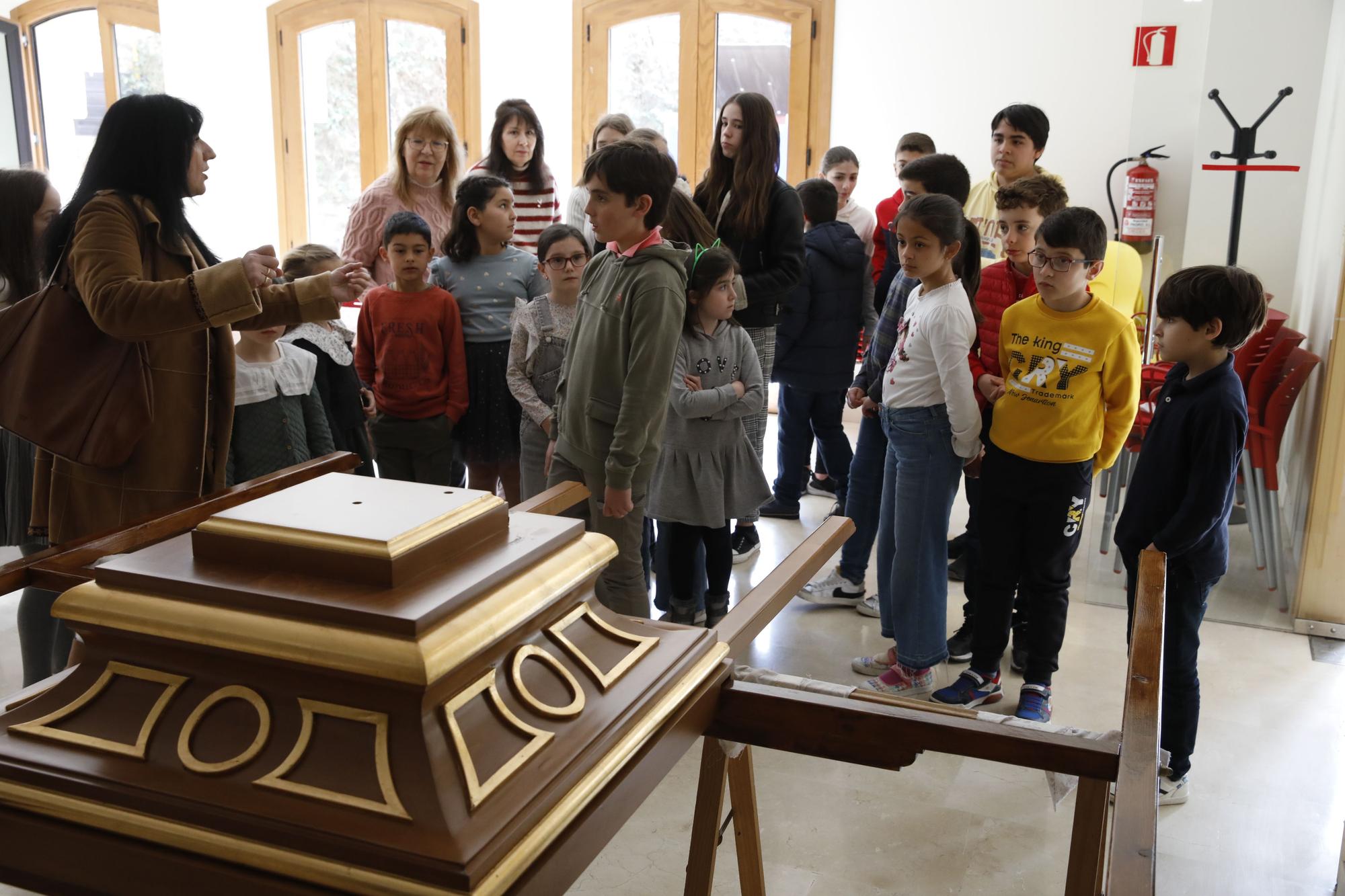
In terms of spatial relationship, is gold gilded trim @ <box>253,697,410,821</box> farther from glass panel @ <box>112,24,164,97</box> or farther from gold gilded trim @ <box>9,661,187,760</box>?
glass panel @ <box>112,24,164,97</box>

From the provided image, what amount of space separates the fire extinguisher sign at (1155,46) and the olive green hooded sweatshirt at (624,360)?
1.84 m

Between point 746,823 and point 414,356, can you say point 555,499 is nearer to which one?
point 746,823

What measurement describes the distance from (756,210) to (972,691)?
1.48 m

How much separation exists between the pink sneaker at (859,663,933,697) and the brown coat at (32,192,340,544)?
5.13ft

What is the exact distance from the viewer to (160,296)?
1653mm

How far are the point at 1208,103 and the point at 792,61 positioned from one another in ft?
10.0

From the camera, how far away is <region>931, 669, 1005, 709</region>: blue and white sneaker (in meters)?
2.60

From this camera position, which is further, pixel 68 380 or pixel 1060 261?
pixel 1060 261

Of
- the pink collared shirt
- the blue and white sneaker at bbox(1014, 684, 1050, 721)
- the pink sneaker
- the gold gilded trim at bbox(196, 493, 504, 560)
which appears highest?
the pink collared shirt

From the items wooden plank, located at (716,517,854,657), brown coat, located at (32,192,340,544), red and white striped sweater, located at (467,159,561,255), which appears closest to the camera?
wooden plank, located at (716,517,854,657)

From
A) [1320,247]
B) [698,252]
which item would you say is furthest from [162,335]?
[1320,247]

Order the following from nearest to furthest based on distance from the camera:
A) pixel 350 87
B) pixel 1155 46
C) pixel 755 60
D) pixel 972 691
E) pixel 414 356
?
pixel 972 691 → pixel 414 356 → pixel 1155 46 → pixel 755 60 → pixel 350 87

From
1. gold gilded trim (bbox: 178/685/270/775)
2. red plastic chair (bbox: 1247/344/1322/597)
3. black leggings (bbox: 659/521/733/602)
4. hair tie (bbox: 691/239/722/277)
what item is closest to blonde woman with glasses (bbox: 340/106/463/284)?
hair tie (bbox: 691/239/722/277)

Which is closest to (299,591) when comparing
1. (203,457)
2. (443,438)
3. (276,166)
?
(203,457)
